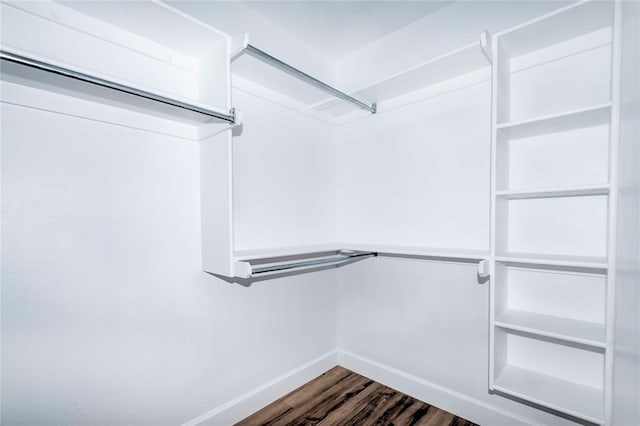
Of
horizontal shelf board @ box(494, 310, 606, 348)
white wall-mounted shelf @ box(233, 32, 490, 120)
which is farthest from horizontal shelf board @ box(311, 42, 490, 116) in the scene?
horizontal shelf board @ box(494, 310, 606, 348)

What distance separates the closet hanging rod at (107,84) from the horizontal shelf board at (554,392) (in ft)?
5.68

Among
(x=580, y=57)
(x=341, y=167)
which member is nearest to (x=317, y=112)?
(x=341, y=167)

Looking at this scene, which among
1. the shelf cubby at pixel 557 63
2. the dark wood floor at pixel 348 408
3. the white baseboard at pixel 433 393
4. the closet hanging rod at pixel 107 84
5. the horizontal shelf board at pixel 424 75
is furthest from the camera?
the dark wood floor at pixel 348 408

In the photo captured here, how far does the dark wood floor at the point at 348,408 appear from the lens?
5.77 ft

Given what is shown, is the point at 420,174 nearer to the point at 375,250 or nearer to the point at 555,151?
the point at 375,250

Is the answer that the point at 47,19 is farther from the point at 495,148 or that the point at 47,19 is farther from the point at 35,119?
the point at 495,148

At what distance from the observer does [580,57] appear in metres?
1.41

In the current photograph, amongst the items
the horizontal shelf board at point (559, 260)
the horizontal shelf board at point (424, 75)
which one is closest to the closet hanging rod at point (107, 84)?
the horizontal shelf board at point (424, 75)

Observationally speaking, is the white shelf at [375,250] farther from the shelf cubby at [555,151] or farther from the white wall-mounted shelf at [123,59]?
the white wall-mounted shelf at [123,59]

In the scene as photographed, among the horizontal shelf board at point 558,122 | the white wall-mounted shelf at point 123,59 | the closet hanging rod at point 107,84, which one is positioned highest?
the white wall-mounted shelf at point 123,59

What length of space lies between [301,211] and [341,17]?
1.23 metres

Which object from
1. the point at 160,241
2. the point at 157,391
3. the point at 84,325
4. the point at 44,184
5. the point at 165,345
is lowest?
the point at 157,391

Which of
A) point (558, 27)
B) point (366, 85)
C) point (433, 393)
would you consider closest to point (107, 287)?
point (366, 85)

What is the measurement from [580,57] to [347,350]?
7.22ft
